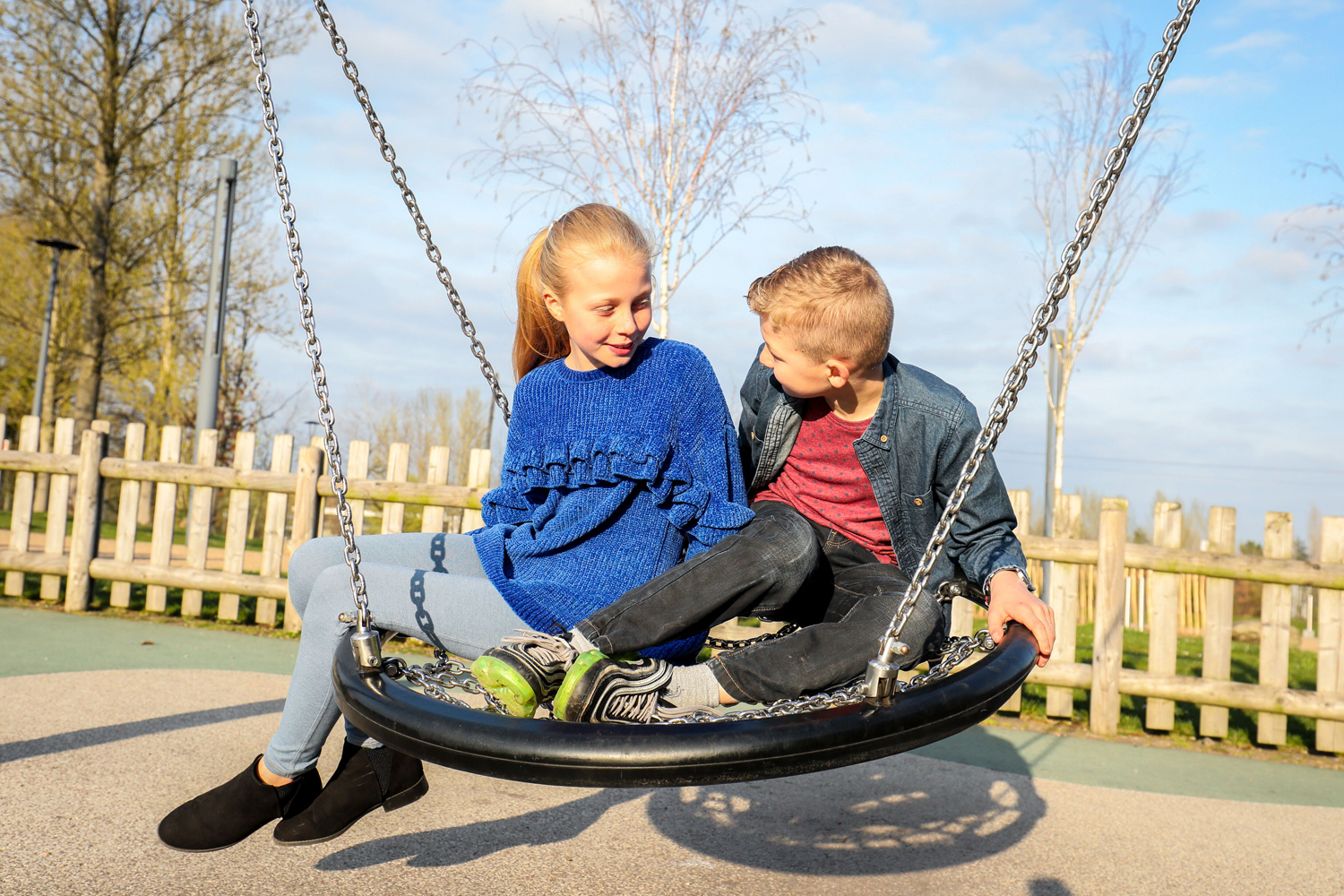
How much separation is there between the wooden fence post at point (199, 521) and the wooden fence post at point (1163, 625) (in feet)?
20.6

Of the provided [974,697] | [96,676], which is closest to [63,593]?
[96,676]

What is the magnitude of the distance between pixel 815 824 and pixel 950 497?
224cm

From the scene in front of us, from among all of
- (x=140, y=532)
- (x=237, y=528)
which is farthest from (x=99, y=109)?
(x=237, y=528)

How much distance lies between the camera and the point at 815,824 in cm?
366

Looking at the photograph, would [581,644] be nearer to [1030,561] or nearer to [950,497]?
[950,497]

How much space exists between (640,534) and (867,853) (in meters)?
1.98

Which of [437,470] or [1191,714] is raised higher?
[437,470]

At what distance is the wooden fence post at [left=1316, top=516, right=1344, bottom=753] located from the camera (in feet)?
18.5

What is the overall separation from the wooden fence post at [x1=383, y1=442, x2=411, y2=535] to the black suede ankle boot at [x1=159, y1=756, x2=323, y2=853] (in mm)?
4756

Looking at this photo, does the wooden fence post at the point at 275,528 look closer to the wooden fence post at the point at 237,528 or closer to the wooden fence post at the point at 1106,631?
the wooden fence post at the point at 237,528

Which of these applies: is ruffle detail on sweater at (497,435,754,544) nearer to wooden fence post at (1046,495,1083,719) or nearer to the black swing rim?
the black swing rim

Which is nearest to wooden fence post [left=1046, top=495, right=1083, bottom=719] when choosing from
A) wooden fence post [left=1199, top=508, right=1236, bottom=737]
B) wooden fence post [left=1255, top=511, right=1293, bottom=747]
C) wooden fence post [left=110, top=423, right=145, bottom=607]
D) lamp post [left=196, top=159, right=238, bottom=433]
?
wooden fence post [left=1199, top=508, right=1236, bottom=737]

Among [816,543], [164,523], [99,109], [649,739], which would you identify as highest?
[99,109]

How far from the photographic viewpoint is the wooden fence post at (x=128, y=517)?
7.26 meters
